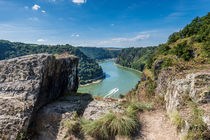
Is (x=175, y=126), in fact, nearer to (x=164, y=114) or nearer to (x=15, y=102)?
(x=164, y=114)

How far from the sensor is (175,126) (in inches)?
108

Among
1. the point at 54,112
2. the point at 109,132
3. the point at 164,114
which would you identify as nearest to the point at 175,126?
the point at 164,114

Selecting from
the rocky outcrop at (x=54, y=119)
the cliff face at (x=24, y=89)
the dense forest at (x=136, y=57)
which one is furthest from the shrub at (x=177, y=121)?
the dense forest at (x=136, y=57)

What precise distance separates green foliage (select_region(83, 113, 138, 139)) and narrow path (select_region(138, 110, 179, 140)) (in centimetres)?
32

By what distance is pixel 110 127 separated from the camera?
2.90 m

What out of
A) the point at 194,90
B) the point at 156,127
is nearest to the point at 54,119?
the point at 156,127

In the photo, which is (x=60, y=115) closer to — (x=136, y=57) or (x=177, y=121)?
(x=177, y=121)

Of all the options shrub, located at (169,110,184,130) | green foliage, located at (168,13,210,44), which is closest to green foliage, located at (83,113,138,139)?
shrub, located at (169,110,184,130)

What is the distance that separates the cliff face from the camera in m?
2.98

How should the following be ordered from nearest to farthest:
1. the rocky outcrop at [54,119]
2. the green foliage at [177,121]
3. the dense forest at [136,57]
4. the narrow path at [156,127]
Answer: the green foliage at [177,121]
the narrow path at [156,127]
the rocky outcrop at [54,119]
the dense forest at [136,57]

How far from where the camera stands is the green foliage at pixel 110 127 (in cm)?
277

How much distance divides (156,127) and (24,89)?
420 cm

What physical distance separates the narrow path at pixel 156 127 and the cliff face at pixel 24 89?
126 inches

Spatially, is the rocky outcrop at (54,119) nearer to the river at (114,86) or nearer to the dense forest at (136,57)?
the river at (114,86)
